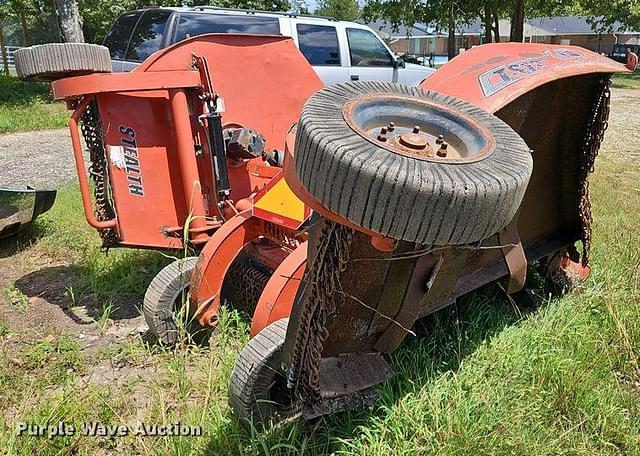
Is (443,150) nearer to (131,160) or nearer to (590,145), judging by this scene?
(590,145)

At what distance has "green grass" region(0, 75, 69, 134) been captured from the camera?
1180 centimetres

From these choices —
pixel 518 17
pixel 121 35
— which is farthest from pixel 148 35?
pixel 518 17

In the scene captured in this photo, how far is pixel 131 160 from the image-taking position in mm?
2943

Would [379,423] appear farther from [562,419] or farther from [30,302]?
[30,302]

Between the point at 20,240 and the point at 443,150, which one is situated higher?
the point at 443,150

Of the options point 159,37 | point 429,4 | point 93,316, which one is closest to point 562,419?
point 93,316

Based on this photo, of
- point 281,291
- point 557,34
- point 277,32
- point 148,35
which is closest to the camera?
point 281,291

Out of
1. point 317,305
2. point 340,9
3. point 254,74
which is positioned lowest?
point 317,305

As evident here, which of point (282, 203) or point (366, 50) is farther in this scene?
point (366, 50)

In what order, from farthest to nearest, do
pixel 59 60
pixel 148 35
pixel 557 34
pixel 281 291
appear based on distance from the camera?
pixel 557 34 < pixel 148 35 < pixel 59 60 < pixel 281 291

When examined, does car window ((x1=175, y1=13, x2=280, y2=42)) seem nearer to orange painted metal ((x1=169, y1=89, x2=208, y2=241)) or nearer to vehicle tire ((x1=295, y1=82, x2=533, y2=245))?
orange painted metal ((x1=169, y1=89, x2=208, y2=241))

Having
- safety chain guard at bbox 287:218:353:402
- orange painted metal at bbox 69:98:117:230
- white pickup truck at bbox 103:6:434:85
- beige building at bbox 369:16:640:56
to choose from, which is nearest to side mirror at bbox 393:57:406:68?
white pickup truck at bbox 103:6:434:85

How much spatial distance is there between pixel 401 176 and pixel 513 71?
1.10m

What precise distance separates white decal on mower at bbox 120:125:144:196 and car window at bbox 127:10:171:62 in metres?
4.40
